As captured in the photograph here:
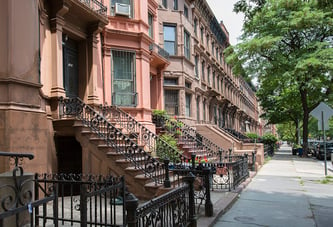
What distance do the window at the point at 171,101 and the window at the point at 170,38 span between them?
268cm

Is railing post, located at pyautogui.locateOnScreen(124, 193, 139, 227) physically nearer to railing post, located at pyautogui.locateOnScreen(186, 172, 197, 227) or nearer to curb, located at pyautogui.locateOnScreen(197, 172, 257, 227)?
railing post, located at pyautogui.locateOnScreen(186, 172, 197, 227)

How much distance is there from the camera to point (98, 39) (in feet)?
40.2

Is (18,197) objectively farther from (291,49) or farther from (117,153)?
(291,49)

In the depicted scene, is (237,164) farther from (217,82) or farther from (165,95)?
(217,82)

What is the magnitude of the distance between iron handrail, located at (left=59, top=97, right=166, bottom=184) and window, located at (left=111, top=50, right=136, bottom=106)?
331cm

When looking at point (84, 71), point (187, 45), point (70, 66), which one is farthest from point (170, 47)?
point (70, 66)

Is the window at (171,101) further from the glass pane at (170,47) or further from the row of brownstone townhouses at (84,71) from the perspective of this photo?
the glass pane at (170,47)

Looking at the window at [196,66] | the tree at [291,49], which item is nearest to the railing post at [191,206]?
the window at [196,66]

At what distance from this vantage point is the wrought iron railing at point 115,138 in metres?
8.27

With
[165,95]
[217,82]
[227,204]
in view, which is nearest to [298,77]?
[217,82]

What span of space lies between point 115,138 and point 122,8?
724cm

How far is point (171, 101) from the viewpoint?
20.1m

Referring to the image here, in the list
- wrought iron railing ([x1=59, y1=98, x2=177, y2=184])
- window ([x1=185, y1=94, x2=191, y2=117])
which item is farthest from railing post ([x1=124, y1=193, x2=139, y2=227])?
window ([x1=185, y1=94, x2=191, y2=117])

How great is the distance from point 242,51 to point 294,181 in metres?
16.7
